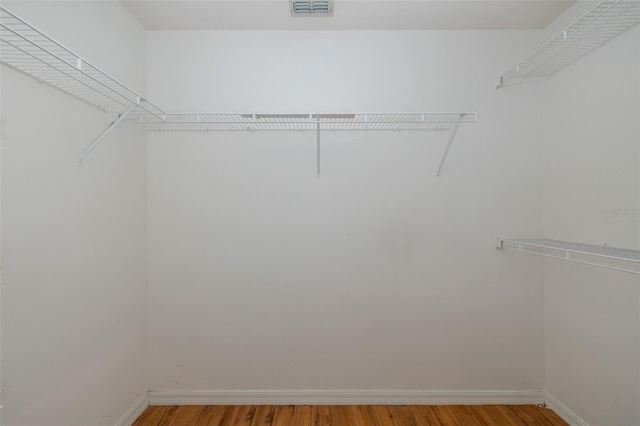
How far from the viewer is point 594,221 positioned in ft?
5.45

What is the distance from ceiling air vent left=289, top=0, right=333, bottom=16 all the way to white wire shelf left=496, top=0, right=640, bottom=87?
1.23 m

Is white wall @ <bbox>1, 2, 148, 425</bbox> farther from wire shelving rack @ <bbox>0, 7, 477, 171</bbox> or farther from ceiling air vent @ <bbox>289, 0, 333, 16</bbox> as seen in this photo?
ceiling air vent @ <bbox>289, 0, 333, 16</bbox>

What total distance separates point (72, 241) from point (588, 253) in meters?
2.50

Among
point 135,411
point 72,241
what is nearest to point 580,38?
point 72,241

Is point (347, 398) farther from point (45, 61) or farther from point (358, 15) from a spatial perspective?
point (358, 15)

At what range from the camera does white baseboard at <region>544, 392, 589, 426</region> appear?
5.74 ft

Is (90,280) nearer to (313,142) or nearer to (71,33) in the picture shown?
(71,33)

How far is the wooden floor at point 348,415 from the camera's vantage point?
71.8 inches

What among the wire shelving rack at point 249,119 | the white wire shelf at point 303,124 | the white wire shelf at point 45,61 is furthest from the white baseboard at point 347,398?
the white wire shelf at point 45,61

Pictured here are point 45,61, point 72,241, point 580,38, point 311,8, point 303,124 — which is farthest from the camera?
point 303,124

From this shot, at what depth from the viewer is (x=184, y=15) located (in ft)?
6.12

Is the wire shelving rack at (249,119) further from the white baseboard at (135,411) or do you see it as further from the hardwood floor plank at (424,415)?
the hardwood floor plank at (424,415)

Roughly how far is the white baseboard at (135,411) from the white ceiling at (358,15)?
8.44 feet

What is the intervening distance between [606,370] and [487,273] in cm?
75
